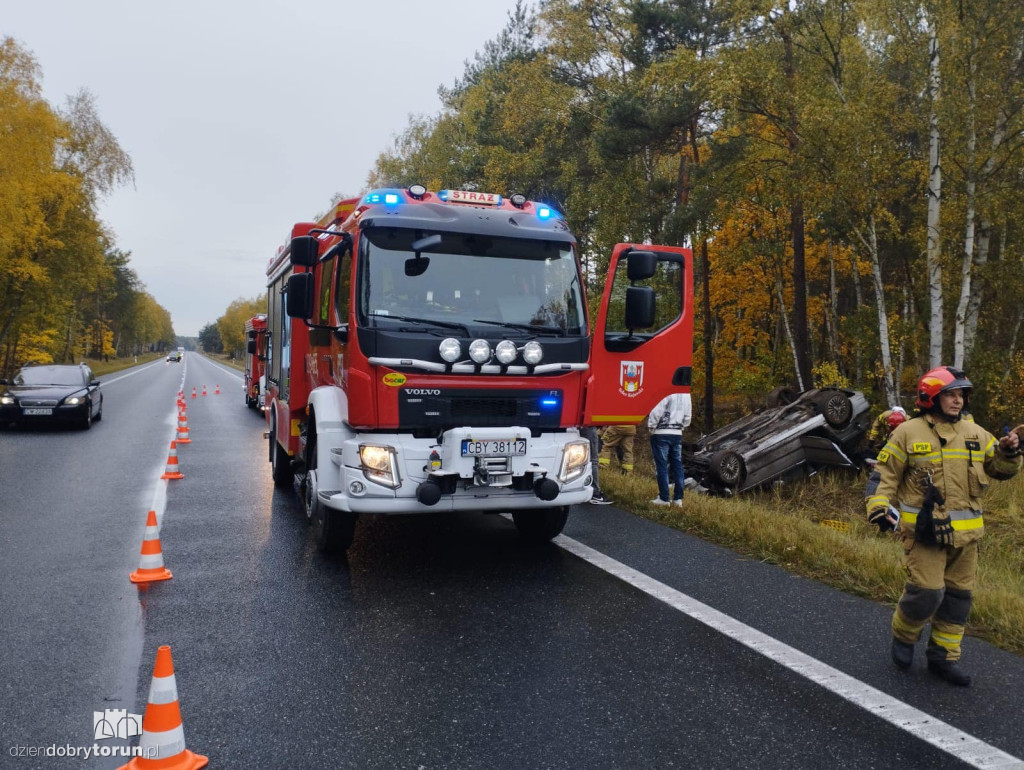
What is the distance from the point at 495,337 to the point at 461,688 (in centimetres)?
264

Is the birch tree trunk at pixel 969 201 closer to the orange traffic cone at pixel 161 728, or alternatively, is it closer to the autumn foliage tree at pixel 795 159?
the autumn foliage tree at pixel 795 159

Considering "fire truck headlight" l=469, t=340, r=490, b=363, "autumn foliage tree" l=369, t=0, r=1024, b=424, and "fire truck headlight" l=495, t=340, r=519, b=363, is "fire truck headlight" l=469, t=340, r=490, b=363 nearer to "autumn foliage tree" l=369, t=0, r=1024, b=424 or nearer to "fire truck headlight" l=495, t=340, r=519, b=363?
"fire truck headlight" l=495, t=340, r=519, b=363

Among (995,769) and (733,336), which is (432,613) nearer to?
(995,769)

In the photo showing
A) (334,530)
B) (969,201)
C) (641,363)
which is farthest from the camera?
(969,201)

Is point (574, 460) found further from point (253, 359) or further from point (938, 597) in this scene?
point (253, 359)

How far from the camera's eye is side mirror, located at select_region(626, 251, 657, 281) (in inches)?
248

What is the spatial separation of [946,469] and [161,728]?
3850 mm

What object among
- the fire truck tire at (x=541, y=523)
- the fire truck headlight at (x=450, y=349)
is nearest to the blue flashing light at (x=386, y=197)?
the fire truck headlight at (x=450, y=349)

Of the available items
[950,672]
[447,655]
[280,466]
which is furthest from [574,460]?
[280,466]

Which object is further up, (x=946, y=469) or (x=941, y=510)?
(x=946, y=469)

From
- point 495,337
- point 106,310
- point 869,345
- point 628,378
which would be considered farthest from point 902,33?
point 106,310

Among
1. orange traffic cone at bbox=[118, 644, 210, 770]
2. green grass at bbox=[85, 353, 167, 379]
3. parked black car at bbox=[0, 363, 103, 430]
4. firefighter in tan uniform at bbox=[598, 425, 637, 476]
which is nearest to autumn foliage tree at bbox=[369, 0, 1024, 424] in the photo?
firefighter in tan uniform at bbox=[598, 425, 637, 476]

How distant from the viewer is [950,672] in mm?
→ 3896

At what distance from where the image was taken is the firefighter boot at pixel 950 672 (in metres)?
3.86
